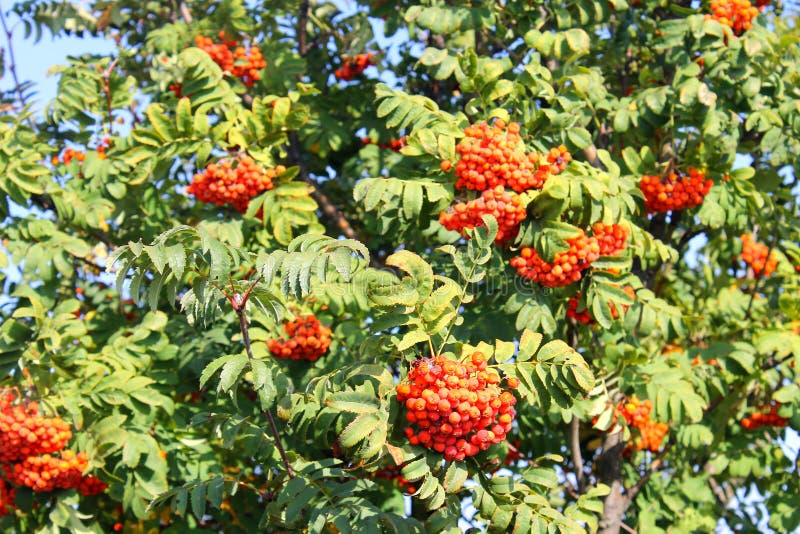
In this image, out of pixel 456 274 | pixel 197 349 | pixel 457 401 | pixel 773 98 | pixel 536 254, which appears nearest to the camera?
pixel 457 401

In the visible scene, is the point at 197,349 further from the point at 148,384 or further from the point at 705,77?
the point at 705,77

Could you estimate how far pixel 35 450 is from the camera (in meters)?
4.16

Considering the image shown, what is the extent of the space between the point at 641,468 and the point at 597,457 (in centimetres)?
32

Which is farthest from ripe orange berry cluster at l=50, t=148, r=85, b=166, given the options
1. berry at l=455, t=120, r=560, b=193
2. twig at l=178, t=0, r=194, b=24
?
berry at l=455, t=120, r=560, b=193

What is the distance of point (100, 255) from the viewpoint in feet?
17.5

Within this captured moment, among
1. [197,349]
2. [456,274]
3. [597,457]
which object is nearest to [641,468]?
[597,457]

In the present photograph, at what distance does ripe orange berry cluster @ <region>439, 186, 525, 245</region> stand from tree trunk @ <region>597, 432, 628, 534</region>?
1.40 meters

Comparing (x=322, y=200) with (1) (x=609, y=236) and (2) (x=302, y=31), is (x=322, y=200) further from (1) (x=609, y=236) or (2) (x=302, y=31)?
(1) (x=609, y=236)

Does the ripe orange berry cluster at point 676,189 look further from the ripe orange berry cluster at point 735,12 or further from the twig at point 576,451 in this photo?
the twig at point 576,451

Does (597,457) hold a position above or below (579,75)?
below

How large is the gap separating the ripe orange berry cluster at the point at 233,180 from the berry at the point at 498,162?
A: 1014 millimetres

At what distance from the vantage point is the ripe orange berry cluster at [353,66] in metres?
5.68

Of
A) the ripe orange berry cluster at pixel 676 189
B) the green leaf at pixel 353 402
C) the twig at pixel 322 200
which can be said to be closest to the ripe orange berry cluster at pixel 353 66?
the twig at pixel 322 200

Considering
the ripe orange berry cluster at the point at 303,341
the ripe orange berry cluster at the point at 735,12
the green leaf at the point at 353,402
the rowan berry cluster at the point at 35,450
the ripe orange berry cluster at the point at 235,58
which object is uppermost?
the ripe orange berry cluster at the point at 735,12
